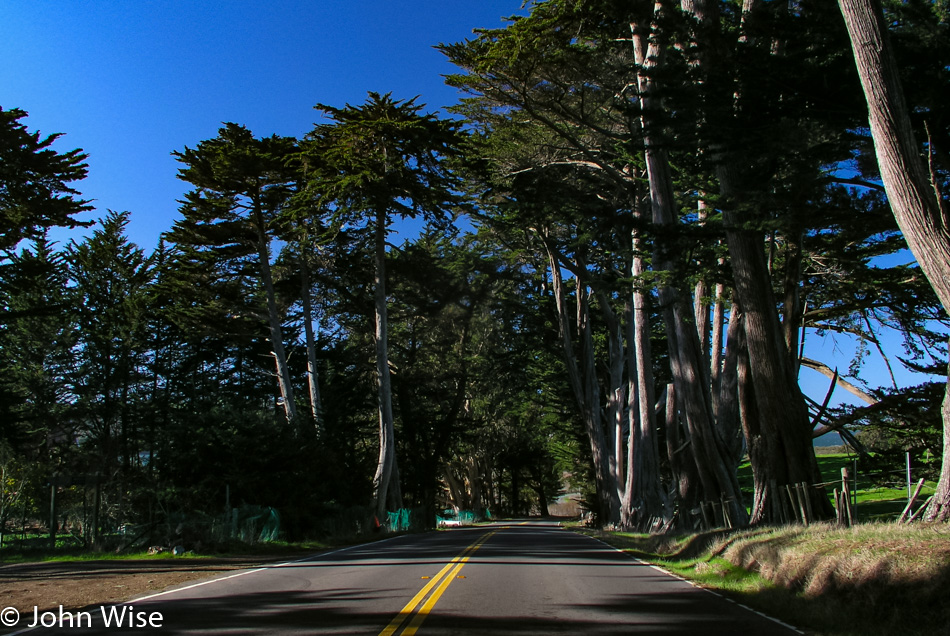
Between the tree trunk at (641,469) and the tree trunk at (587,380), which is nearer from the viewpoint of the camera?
the tree trunk at (641,469)

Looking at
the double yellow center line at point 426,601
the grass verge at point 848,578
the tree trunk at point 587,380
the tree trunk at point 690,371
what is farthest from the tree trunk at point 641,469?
the grass verge at point 848,578

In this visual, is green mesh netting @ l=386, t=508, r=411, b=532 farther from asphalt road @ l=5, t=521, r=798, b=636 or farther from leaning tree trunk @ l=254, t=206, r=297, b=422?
asphalt road @ l=5, t=521, r=798, b=636

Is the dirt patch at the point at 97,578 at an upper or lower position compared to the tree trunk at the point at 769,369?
lower

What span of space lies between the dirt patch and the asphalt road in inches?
30.9

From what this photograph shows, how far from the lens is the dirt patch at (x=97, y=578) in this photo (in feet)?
30.7

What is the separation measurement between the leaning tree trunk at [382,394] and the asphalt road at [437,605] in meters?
17.6

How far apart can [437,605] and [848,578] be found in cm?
446

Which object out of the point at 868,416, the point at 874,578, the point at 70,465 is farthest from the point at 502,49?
the point at 70,465

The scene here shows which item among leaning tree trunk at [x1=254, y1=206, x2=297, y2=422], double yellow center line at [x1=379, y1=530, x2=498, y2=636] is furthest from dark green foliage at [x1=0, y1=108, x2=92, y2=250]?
double yellow center line at [x1=379, y1=530, x2=498, y2=636]

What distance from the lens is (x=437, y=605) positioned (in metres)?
8.04

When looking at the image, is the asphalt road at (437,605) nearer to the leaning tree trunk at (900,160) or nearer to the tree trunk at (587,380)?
the leaning tree trunk at (900,160)

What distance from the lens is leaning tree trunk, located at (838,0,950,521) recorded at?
8.26 metres

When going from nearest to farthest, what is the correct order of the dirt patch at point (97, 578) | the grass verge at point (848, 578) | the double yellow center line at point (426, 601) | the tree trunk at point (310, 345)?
1. the grass verge at point (848, 578)
2. the double yellow center line at point (426, 601)
3. the dirt patch at point (97, 578)
4. the tree trunk at point (310, 345)

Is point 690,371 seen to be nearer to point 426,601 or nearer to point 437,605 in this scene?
point 426,601
